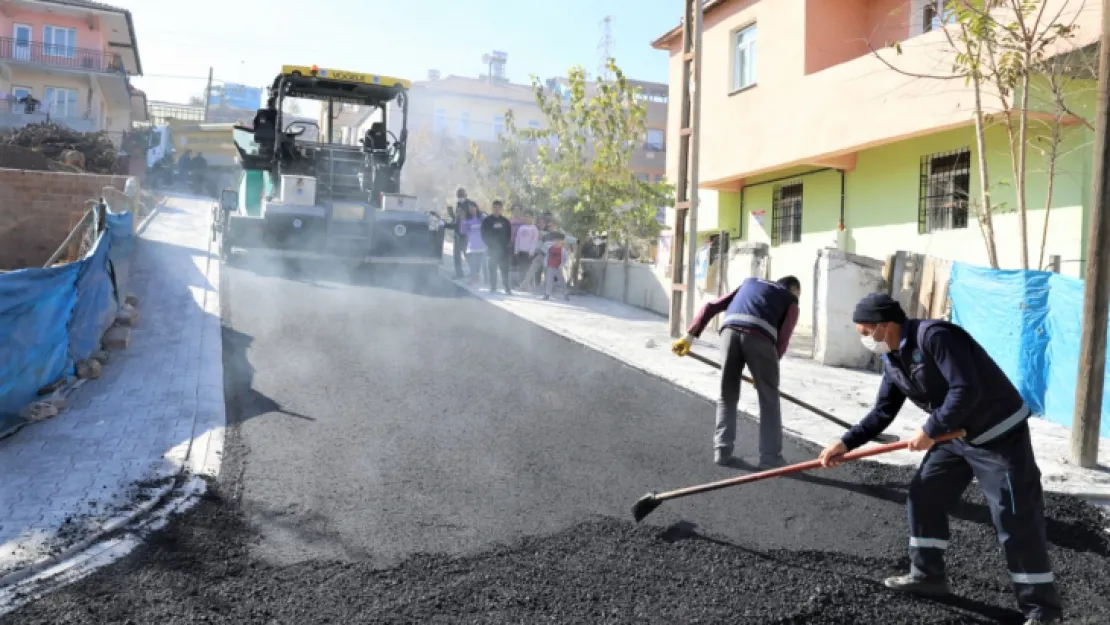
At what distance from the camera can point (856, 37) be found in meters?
14.2

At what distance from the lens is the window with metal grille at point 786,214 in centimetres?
1560

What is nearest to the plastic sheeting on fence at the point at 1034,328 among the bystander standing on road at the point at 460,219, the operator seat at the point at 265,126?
the bystander standing on road at the point at 460,219

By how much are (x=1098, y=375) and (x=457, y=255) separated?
448 inches

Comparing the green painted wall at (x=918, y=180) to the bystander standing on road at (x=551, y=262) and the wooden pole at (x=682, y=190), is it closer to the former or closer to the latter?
the wooden pole at (x=682, y=190)

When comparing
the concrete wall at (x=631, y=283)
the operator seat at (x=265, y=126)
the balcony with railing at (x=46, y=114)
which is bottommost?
the concrete wall at (x=631, y=283)

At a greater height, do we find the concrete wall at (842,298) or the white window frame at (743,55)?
the white window frame at (743,55)

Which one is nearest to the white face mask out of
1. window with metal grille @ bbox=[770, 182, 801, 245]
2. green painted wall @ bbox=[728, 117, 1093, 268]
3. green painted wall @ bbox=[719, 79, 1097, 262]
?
green painted wall @ bbox=[719, 79, 1097, 262]

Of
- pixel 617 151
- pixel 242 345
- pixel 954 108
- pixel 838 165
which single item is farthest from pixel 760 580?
pixel 617 151

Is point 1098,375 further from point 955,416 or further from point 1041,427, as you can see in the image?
point 955,416

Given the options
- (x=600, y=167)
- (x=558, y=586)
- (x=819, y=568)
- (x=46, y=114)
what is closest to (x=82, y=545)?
(x=558, y=586)

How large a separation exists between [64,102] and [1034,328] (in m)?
42.8

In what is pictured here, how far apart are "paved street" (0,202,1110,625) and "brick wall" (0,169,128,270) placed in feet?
19.8

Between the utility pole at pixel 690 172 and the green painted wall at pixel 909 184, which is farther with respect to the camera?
the utility pole at pixel 690 172

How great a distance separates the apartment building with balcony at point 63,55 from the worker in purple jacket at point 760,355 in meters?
38.3
